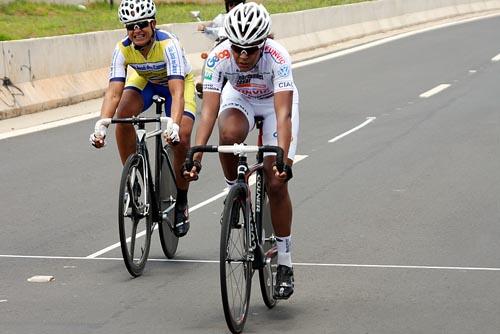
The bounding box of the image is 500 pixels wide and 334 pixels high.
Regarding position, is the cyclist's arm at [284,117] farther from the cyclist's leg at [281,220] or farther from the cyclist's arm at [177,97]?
the cyclist's arm at [177,97]

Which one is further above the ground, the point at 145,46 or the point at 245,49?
the point at 245,49

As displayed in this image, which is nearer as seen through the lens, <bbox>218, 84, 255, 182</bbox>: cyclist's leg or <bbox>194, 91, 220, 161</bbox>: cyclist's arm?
<bbox>194, 91, 220, 161</bbox>: cyclist's arm

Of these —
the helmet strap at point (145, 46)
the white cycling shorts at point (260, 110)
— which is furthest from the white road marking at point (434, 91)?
the white cycling shorts at point (260, 110)

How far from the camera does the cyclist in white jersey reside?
8.00 metres

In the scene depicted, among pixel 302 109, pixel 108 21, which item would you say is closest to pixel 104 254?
pixel 302 109

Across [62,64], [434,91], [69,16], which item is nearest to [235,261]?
[62,64]

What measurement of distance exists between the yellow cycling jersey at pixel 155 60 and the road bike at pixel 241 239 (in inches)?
74.0

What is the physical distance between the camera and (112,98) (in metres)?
9.67

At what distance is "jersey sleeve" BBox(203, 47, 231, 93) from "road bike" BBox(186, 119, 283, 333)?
22.8 inches

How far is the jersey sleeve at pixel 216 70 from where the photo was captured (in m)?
8.29

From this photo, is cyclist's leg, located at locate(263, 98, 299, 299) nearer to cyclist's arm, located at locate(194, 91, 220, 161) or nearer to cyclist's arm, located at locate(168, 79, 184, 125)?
cyclist's arm, located at locate(194, 91, 220, 161)

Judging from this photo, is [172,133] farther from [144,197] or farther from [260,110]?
[260,110]

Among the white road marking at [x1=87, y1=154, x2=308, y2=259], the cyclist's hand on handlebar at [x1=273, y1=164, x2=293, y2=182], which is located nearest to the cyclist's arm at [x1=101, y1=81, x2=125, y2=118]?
the white road marking at [x1=87, y1=154, x2=308, y2=259]

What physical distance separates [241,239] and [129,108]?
8.60 ft
